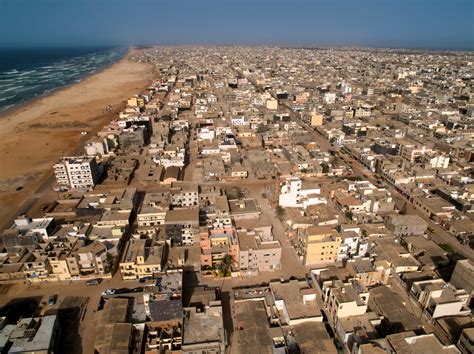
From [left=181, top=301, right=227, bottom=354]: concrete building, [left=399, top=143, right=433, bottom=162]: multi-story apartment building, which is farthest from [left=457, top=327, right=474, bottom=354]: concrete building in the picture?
[left=399, top=143, right=433, bottom=162]: multi-story apartment building

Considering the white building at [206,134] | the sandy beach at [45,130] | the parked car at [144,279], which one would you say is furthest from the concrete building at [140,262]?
the white building at [206,134]

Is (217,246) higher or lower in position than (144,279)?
higher

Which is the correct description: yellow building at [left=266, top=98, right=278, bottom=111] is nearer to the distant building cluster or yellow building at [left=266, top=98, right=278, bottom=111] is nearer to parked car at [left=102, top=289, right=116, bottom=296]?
the distant building cluster

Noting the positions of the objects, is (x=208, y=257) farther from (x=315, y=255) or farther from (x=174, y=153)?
(x=174, y=153)

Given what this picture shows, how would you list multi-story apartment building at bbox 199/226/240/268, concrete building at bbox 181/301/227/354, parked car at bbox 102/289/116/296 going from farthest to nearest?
multi-story apartment building at bbox 199/226/240/268
parked car at bbox 102/289/116/296
concrete building at bbox 181/301/227/354

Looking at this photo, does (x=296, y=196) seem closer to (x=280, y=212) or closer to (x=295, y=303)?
(x=280, y=212)

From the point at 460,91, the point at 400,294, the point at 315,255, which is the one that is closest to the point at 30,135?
the point at 315,255

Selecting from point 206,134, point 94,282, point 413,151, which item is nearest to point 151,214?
point 94,282
